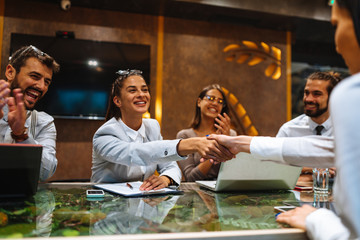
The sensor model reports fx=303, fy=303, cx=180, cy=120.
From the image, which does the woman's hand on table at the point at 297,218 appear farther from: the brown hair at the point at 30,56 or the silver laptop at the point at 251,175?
the brown hair at the point at 30,56

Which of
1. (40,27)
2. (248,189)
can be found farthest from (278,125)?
(40,27)

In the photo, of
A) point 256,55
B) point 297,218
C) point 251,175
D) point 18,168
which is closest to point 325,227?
point 297,218

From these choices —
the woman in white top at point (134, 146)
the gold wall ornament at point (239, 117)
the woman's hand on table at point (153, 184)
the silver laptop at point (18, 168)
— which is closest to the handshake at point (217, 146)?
the woman in white top at point (134, 146)

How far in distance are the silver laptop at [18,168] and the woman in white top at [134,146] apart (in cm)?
52

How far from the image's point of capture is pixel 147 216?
39.2 inches

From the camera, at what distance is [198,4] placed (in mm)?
4051

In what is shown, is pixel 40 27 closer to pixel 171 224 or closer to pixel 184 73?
pixel 184 73

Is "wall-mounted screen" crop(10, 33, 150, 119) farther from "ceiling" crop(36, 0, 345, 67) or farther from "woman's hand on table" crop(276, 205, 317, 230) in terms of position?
"woman's hand on table" crop(276, 205, 317, 230)

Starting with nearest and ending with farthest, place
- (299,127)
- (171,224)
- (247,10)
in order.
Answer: (171,224) < (299,127) < (247,10)

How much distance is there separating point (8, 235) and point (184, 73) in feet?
12.4

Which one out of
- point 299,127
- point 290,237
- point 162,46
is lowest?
point 290,237

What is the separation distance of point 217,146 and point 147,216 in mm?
712

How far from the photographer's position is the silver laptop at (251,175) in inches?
59.0

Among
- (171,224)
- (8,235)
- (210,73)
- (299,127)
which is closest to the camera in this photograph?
(8,235)
